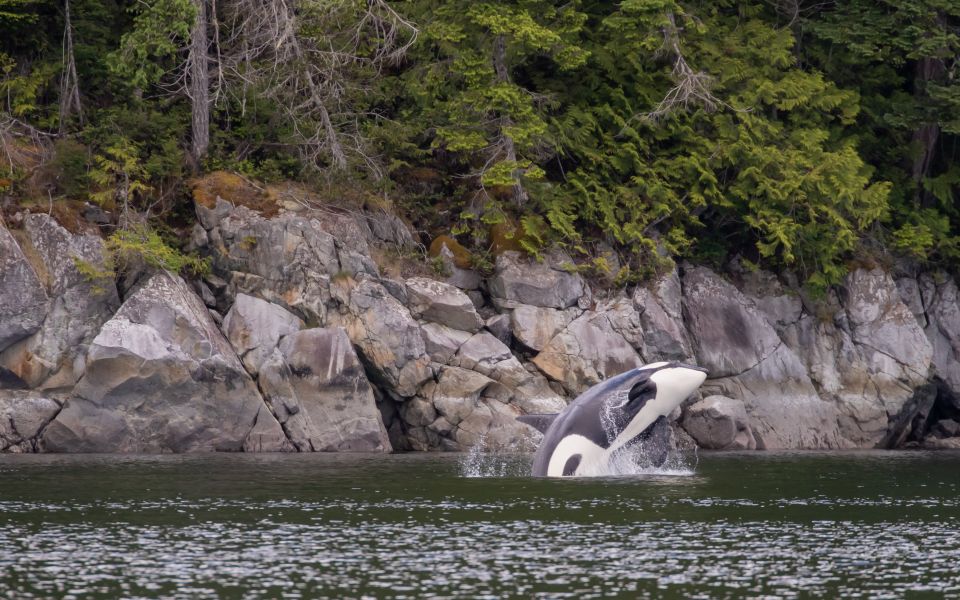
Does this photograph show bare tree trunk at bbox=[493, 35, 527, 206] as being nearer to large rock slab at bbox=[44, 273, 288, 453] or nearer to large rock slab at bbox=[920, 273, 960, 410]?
large rock slab at bbox=[44, 273, 288, 453]

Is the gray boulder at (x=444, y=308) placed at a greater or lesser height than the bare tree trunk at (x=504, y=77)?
lesser

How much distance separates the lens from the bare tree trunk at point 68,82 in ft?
111

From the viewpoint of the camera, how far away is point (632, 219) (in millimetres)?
35719

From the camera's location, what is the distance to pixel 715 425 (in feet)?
107

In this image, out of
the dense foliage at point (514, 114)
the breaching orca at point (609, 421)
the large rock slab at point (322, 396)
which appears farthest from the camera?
the dense foliage at point (514, 114)

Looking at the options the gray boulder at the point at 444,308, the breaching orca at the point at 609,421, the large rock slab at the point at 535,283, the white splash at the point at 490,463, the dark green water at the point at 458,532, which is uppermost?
the large rock slab at the point at 535,283

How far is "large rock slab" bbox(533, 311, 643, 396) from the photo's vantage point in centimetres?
3212

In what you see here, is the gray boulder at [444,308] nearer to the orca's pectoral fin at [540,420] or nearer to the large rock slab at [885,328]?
the orca's pectoral fin at [540,420]

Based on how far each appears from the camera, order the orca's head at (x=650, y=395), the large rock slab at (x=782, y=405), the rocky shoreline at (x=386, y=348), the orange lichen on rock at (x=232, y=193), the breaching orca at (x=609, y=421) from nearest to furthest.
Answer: the breaching orca at (x=609, y=421) → the orca's head at (x=650, y=395) → the rocky shoreline at (x=386, y=348) → the orange lichen on rock at (x=232, y=193) → the large rock slab at (x=782, y=405)

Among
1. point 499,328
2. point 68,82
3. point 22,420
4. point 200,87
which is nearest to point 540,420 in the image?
point 499,328

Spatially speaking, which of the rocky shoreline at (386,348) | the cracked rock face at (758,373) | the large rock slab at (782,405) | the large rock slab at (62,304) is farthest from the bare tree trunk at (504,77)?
the large rock slab at (62,304)

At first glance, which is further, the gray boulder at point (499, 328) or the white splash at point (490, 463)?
the gray boulder at point (499, 328)

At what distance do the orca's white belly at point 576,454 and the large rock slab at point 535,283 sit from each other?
916 centimetres

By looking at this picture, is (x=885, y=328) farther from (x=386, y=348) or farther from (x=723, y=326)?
(x=386, y=348)
